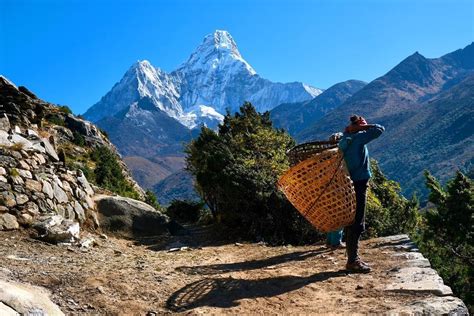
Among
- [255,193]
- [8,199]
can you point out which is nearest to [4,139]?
[8,199]

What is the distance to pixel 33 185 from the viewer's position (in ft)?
31.2

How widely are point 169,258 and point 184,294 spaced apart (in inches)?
100

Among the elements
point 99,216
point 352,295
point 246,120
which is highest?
point 246,120

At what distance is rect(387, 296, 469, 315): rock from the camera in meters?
5.15

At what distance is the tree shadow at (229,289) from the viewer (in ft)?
19.1

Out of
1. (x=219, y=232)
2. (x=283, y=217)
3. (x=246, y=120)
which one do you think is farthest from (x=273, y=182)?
(x=246, y=120)

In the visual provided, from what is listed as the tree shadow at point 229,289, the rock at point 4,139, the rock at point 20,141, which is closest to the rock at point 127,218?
the rock at point 20,141

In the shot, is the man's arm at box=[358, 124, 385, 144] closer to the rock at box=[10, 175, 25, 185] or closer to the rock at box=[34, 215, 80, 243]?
the rock at box=[34, 215, 80, 243]

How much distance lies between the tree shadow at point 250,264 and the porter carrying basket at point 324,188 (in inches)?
29.5

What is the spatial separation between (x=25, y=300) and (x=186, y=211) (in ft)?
65.7

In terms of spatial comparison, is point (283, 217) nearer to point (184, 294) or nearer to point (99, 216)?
point (99, 216)

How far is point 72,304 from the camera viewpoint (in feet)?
17.5

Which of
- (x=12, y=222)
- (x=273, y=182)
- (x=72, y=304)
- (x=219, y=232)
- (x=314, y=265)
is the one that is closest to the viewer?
(x=72, y=304)

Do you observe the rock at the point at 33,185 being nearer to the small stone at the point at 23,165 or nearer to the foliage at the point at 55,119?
the small stone at the point at 23,165
